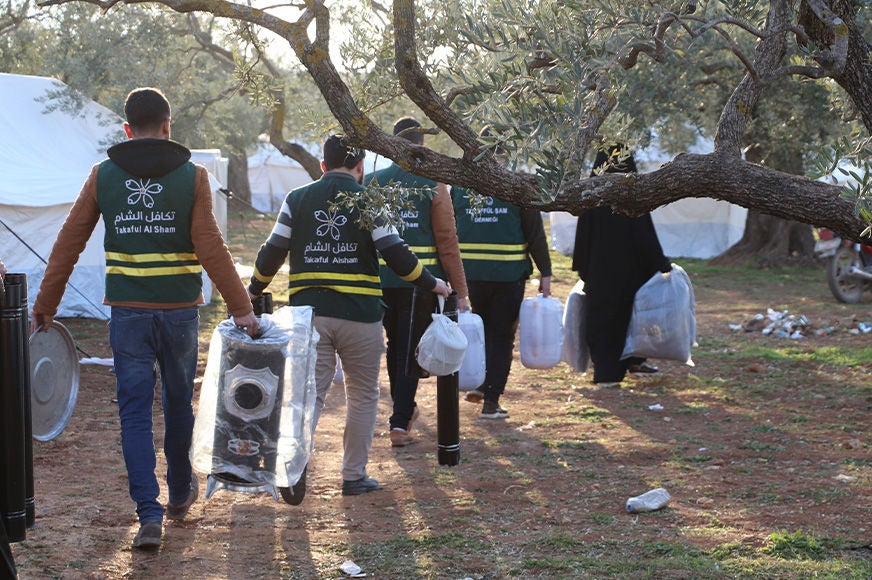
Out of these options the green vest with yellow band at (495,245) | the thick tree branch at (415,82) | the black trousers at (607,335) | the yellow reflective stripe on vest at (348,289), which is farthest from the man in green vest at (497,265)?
the thick tree branch at (415,82)

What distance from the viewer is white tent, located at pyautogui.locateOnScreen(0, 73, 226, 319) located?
12344 mm

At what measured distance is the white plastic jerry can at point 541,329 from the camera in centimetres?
809

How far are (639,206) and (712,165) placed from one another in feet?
1.04

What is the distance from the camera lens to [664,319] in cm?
866

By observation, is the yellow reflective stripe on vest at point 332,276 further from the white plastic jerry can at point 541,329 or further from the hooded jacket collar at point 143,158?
the white plastic jerry can at point 541,329

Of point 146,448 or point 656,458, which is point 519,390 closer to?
point 656,458

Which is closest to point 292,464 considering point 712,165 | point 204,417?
point 204,417

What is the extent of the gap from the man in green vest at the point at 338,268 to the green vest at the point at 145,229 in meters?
0.88

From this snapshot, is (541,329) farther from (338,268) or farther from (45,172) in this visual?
(45,172)

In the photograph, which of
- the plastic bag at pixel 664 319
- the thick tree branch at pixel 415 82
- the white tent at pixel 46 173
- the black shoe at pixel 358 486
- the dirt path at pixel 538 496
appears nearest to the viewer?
the thick tree branch at pixel 415 82

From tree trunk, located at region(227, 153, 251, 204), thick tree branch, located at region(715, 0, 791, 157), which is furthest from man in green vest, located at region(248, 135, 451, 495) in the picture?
tree trunk, located at region(227, 153, 251, 204)

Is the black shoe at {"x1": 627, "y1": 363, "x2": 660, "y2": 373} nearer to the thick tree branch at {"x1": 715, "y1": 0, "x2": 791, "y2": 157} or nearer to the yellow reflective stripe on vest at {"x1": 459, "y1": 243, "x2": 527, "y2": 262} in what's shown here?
the yellow reflective stripe on vest at {"x1": 459, "y1": 243, "x2": 527, "y2": 262}

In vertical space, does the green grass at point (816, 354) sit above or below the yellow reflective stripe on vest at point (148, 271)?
below

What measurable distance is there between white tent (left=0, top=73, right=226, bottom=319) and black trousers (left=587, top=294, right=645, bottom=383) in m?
6.02
